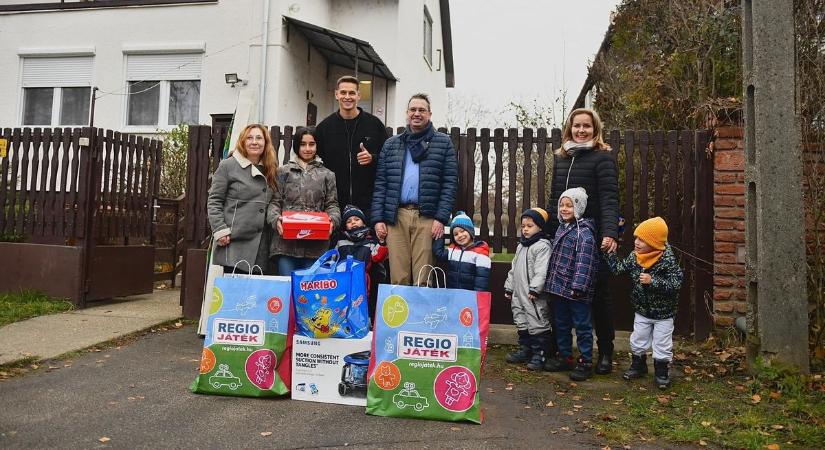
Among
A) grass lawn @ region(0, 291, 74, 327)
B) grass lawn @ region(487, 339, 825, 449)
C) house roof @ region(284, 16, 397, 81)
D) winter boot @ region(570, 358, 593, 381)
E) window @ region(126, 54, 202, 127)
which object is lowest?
grass lawn @ region(487, 339, 825, 449)

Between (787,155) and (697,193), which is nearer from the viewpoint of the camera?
(787,155)

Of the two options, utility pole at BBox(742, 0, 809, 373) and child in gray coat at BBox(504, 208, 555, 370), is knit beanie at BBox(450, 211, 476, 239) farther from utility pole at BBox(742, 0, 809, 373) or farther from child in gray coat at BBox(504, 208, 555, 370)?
utility pole at BBox(742, 0, 809, 373)

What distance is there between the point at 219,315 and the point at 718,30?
6921mm

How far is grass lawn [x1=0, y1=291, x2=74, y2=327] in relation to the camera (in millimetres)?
6003

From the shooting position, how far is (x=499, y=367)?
4805 millimetres

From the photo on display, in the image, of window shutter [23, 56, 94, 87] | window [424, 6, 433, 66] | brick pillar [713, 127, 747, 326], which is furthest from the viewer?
window [424, 6, 433, 66]

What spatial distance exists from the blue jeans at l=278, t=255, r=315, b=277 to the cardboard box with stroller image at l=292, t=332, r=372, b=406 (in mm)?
1004

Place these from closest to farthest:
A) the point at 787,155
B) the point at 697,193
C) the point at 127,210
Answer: the point at 787,155, the point at 697,193, the point at 127,210

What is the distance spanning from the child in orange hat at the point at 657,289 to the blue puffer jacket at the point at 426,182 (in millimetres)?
1457

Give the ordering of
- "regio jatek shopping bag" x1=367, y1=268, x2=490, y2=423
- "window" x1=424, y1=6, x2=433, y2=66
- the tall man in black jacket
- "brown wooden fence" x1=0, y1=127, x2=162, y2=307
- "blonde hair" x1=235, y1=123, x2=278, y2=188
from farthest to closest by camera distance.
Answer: "window" x1=424, y1=6, x2=433, y2=66, "brown wooden fence" x1=0, y1=127, x2=162, y2=307, the tall man in black jacket, "blonde hair" x1=235, y1=123, x2=278, y2=188, "regio jatek shopping bag" x1=367, y1=268, x2=490, y2=423

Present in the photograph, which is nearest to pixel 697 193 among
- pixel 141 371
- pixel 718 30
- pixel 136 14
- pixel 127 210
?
pixel 718 30

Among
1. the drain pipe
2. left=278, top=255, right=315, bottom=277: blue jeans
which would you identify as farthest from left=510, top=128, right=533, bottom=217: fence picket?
the drain pipe

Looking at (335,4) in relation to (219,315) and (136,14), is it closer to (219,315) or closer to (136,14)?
(136,14)

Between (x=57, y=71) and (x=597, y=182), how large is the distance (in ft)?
44.2
